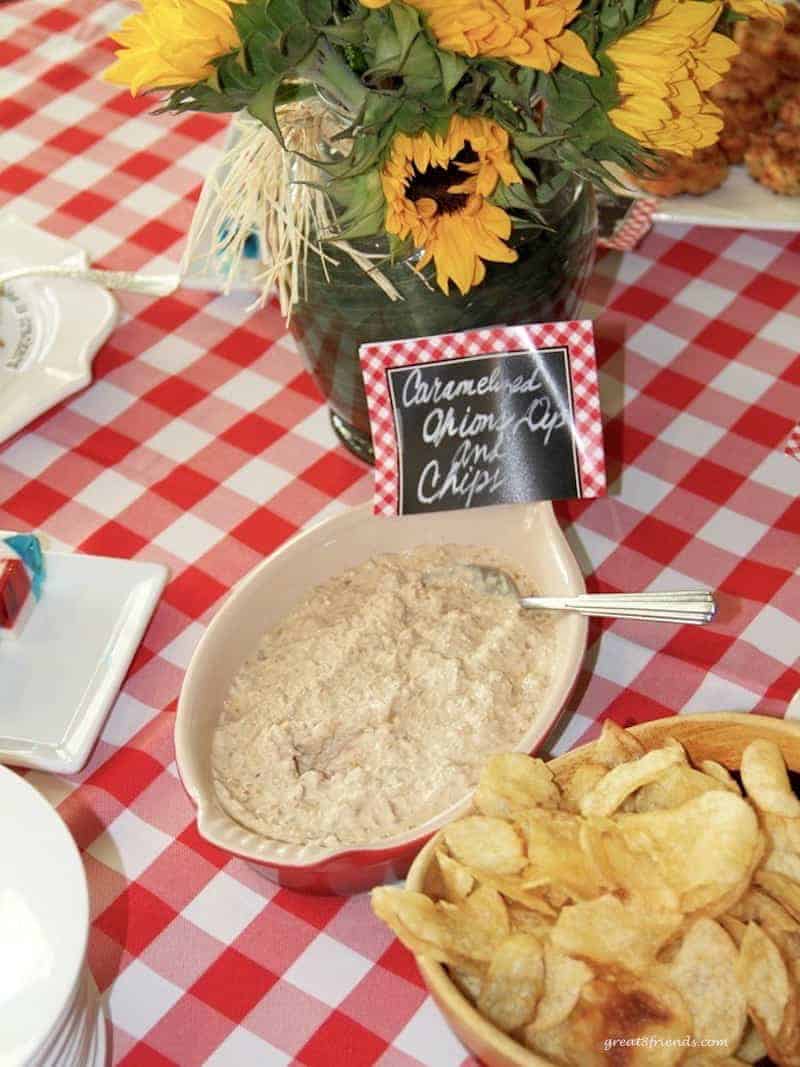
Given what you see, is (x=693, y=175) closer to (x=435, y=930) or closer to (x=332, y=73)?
(x=332, y=73)

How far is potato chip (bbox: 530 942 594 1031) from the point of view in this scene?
75 cm

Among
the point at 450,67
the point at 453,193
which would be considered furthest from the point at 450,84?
the point at 453,193

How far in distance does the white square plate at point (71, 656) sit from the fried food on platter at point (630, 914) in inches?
15.2

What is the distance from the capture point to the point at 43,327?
1456mm

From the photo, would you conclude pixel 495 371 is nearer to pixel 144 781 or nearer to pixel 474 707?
pixel 474 707

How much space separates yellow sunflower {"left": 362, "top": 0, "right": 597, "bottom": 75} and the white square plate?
0.56m

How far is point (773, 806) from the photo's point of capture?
0.80m

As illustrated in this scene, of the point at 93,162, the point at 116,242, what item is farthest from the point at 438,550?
the point at 93,162

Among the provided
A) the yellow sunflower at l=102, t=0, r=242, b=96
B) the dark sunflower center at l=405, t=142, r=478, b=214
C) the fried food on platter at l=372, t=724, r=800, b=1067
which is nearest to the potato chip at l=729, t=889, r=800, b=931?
the fried food on platter at l=372, t=724, r=800, b=1067

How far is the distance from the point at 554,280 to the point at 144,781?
533 millimetres

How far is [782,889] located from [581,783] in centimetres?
14

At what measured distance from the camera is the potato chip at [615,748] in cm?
86

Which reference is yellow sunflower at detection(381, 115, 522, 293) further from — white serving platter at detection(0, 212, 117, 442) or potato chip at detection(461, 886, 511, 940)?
white serving platter at detection(0, 212, 117, 442)

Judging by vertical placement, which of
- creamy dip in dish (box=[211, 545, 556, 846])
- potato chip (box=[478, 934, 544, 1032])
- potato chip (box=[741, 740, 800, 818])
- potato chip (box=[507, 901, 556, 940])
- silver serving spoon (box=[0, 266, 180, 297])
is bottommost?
creamy dip in dish (box=[211, 545, 556, 846])
